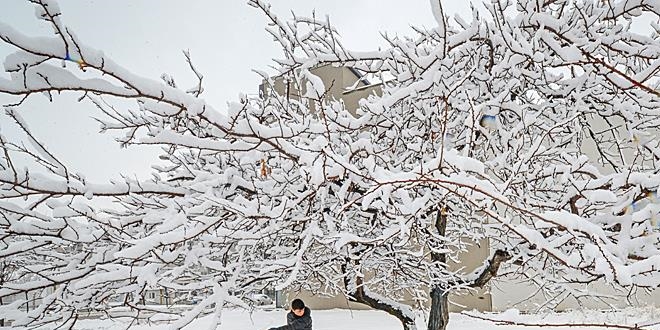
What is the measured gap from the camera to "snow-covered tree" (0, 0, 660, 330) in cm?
165

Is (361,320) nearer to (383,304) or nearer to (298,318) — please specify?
(298,318)

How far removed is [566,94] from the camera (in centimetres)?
402

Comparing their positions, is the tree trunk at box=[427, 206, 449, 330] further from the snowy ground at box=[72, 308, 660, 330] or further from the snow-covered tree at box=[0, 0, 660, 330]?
the snowy ground at box=[72, 308, 660, 330]

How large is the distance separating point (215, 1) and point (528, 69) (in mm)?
2287

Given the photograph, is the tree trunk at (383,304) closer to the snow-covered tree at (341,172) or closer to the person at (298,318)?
the snow-covered tree at (341,172)

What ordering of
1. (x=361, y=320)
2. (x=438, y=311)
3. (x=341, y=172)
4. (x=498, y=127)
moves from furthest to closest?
(x=361, y=320)
(x=438, y=311)
(x=498, y=127)
(x=341, y=172)

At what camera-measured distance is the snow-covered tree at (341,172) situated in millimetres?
1650

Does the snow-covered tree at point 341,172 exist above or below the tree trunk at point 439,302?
above

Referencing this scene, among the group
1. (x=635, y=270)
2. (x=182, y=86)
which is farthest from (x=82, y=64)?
(x=182, y=86)

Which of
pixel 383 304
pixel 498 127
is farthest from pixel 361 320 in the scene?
pixel 498 127

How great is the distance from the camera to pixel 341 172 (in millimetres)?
2188

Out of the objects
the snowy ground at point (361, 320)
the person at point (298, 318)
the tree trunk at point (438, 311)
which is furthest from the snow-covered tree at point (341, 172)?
the snowy ground at point (361, 320)

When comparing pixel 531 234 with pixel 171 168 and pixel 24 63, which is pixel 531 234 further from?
pixel 171 168

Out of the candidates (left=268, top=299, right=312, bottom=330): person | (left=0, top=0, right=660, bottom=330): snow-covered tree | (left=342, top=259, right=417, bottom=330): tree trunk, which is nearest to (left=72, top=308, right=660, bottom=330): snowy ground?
(left=268, top=299, right=312, bottom=330): person
